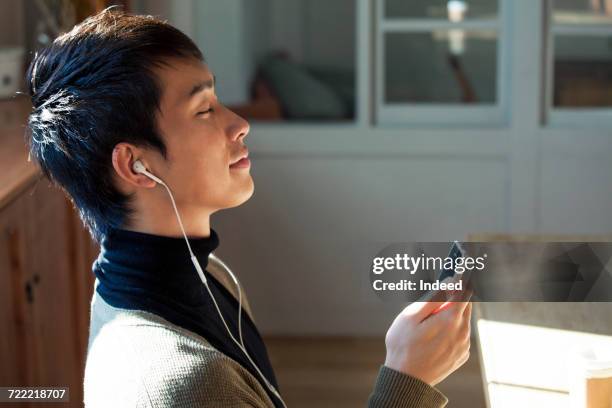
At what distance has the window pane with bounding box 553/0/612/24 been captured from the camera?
3510 millimetres

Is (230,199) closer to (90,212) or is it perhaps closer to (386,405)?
(90,212)

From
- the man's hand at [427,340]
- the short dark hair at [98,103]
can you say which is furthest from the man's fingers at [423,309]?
the short dark hair at [98,103]

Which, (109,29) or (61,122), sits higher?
(109,29)

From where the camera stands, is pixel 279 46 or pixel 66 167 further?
pixel 279 46

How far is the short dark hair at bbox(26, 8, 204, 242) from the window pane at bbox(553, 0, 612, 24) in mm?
2458

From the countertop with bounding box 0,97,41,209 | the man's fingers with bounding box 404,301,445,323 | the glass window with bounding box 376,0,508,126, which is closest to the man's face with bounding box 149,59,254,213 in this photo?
the man's fingers with bounding box 404,301,445,323

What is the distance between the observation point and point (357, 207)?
3.62 m

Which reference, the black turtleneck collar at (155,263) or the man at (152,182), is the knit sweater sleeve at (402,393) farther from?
the black turtleneck collar at (155,263)

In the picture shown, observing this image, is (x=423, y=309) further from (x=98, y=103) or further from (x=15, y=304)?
(x=15, y=304)

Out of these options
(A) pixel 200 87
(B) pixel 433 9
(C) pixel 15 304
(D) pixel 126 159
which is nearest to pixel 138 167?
(D) pixel 126 159

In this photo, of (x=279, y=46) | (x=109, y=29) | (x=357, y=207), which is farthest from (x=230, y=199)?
(x=279, y=46)

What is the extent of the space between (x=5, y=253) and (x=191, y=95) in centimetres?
91

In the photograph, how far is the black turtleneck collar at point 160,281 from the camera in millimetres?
1224

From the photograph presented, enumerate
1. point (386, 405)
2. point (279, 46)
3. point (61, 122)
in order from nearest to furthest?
point (386, 405), point (61, 122), point (279, 46)
